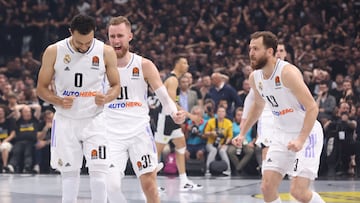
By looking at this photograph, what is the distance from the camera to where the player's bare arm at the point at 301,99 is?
683cm

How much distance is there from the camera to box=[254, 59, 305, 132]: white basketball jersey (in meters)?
7.21

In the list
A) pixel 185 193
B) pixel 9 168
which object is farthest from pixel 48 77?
pixel 9 168

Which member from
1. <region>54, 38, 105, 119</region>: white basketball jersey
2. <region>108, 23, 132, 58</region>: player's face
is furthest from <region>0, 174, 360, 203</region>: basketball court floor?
<region>54, 38, 105, 119</region>: white basketball jersey

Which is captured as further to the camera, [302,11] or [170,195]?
[302,11]

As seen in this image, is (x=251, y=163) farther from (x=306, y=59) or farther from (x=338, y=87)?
(x=306, y=59)

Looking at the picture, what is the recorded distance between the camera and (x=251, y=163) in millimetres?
15602

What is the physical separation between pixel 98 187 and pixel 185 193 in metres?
5.02

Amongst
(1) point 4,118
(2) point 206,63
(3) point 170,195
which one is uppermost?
(2) point 206,63

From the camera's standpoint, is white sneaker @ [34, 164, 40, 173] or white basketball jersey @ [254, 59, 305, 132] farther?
white sneaker @ [34, 164, 40, 173]

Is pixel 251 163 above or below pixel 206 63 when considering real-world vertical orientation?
below

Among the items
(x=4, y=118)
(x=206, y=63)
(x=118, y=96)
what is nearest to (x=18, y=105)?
(x=4, y=118)

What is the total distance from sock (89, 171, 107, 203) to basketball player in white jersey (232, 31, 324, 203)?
57.6 inches

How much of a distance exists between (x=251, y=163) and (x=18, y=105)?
209 inches

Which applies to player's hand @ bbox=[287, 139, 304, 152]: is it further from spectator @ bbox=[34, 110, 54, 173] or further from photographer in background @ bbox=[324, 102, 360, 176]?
spectator @ bbox=[34, 110, 54, 173]
